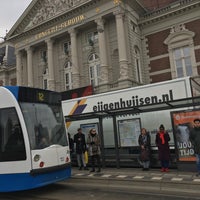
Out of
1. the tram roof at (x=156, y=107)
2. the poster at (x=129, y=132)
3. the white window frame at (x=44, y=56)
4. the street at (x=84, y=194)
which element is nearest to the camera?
the street at (x=84, y=194)

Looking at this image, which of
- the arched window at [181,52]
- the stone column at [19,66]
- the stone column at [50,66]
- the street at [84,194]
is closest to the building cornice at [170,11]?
the arched window at [181,52]

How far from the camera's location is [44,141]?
7.98 metres

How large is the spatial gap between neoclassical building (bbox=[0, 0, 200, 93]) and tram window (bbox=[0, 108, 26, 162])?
16.4m

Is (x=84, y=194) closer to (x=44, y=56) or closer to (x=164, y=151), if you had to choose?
(x=164, y=151)

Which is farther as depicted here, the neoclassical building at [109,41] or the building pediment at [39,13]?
the building pediment at [39,13]

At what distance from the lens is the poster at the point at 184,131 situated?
10.4m

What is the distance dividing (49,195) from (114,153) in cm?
548

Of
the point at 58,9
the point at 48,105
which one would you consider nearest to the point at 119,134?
the point at 48,105

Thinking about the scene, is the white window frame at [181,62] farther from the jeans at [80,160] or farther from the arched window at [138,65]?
the jeans at [80,160]

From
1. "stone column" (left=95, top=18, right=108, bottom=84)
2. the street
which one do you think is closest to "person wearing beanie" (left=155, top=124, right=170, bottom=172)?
the street

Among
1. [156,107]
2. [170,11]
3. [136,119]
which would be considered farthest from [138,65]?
[156,107]

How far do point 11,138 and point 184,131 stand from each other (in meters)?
6.35

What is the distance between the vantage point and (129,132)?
12555 mm

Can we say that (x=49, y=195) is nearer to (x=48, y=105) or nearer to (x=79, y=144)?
(x=48, y=105)
